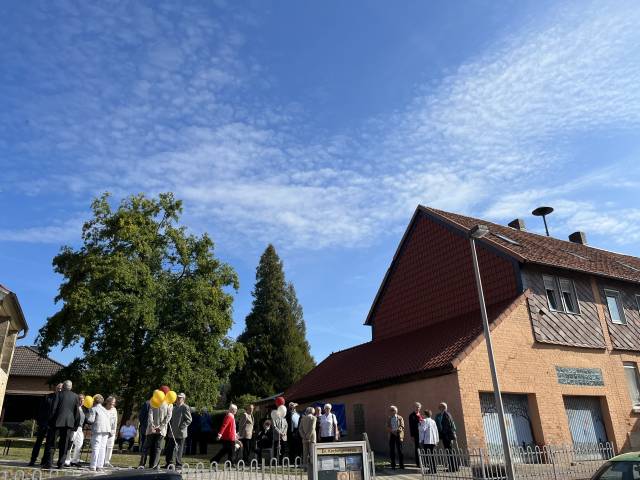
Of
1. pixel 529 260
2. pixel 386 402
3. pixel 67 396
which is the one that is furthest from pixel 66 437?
pixel 529 260

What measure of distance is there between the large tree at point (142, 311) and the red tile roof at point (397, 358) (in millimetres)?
4946

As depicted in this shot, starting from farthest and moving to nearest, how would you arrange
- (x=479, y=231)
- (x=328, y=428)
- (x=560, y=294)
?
(x=560, y=294)
(x=328, y=428)
(x=479, y=231)

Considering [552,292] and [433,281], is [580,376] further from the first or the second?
[433,281]

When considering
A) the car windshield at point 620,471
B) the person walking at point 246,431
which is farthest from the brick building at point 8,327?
the car windshield at point 620,471

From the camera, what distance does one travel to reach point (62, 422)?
12.5 metres

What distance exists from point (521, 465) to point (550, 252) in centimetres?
1215

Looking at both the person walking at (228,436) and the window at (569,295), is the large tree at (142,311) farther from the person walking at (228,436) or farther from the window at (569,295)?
the window at (569,295)

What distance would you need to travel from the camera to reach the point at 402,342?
77.1 feet

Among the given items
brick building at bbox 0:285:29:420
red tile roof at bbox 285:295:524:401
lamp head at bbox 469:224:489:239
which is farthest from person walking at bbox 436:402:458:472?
brick building at bbox 0:285:29:420

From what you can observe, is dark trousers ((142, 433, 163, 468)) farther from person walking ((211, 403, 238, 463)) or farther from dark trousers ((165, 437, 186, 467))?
person walking ((211, 403, 238, 463))

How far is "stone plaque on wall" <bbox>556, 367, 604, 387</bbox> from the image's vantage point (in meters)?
19.8

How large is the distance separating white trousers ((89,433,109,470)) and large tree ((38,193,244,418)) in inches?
409

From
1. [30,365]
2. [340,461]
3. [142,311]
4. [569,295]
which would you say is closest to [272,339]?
[30,365]

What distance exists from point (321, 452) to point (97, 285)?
57.5ft
